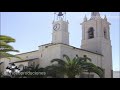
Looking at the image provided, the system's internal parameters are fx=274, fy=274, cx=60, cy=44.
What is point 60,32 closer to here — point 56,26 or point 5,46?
point 56,26

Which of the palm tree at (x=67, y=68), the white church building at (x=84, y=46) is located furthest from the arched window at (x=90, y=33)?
the palm tree at (x=67, y=68)

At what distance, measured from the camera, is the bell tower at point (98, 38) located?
16312 millimetres

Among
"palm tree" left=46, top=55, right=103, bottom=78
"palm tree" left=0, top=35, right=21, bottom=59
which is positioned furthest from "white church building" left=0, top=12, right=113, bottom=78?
"palm tree" left=0, top=35, right=21, bottom=59

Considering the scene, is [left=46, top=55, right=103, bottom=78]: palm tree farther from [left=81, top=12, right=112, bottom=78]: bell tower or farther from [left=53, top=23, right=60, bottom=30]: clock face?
[left=81, top=12, right=112, bottom=78]: bell tower

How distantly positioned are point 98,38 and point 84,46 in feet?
3.42

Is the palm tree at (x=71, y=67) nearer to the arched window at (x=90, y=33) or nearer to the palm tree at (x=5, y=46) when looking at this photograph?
the palm tree at (x=5, y=46)

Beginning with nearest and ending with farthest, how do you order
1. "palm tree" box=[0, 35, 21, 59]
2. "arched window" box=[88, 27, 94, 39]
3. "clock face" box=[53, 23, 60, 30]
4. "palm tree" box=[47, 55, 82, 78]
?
"palm tree" box=[0, 35, 21, 59] < "palm tree" box=[47, 55, 82, 78] < "clock face" box=[53, 23, 60, 30] < "arched window" box=[88, 27, 94, 39]

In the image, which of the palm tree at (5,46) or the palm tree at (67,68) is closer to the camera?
the palm tree at (5,46)

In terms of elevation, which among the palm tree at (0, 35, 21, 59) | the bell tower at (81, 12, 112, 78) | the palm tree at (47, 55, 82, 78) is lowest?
the palm tree at (47, 55, 82, 78)

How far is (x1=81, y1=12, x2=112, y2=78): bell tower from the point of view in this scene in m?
16.3

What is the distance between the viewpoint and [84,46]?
1709 cm

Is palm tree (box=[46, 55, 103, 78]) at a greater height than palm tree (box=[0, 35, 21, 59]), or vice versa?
palm tree (box=[0, 35, 21, 59])
